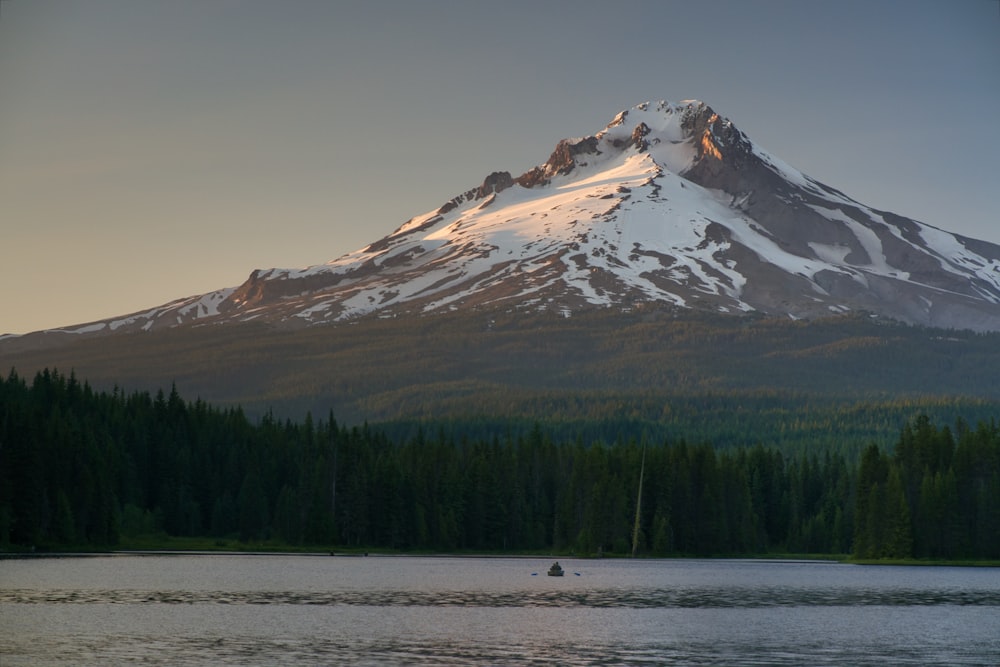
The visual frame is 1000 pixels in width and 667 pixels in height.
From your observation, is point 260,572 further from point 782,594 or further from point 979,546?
point 979,546

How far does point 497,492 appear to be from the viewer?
164750mm

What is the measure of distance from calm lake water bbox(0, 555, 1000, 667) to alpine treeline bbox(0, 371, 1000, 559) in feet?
68.1

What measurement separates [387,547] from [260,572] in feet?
158

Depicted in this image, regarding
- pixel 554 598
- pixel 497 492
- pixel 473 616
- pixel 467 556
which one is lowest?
pixel 473 616

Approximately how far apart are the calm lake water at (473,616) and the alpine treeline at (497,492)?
20.8 m

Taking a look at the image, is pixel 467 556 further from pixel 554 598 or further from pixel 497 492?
pixel 554 598

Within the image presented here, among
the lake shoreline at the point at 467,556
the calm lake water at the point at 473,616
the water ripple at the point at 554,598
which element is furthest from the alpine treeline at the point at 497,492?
the water ripple at the point at 554,598

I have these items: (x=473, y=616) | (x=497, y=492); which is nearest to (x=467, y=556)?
(x=497, y=492)

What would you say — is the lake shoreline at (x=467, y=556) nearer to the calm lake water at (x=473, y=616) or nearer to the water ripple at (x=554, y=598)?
the calm lake water at (x=473, y=616)

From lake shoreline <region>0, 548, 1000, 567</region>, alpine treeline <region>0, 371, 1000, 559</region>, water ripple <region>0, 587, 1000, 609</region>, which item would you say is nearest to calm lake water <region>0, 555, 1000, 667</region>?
water ripple <region>0, 587, 1000, 609</region>

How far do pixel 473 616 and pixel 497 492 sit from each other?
8542cm

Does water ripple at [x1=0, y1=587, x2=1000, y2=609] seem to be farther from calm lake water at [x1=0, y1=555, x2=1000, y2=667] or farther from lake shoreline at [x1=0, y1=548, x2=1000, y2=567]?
lake shoreline at [x1=0, y1=548, x2=1000, y2=567]

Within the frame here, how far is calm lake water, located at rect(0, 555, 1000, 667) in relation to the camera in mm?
62031

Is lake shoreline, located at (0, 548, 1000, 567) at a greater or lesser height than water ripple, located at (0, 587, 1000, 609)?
greater
